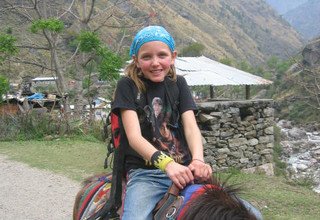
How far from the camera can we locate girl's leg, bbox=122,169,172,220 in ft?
6.69

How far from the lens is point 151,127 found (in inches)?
90.3

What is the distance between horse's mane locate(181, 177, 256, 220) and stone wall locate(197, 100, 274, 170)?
676 cm

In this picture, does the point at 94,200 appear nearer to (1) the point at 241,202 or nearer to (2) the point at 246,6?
(1) the point at 241,202

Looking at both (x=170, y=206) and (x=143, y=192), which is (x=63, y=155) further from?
(x=170, y=206)

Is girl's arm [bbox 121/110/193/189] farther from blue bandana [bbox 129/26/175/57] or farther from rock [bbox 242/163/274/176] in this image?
rock [bbox 242/163/274/176]

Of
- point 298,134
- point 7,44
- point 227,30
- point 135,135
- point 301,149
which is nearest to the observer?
point 135,135

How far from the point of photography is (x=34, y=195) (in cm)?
677

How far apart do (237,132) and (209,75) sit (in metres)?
3.60

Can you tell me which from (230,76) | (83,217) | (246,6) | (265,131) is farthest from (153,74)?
(246,6)

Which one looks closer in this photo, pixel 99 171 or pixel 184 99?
pixel 184 99

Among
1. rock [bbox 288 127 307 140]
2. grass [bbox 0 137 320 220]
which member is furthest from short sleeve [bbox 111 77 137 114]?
rock [bbox 288 127 307 140]

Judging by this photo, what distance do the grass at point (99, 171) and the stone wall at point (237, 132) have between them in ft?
2.03

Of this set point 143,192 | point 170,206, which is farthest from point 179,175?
point 143,192

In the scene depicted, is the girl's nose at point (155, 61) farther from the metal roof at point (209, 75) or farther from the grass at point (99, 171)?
the metal roof at point (209, 75)
